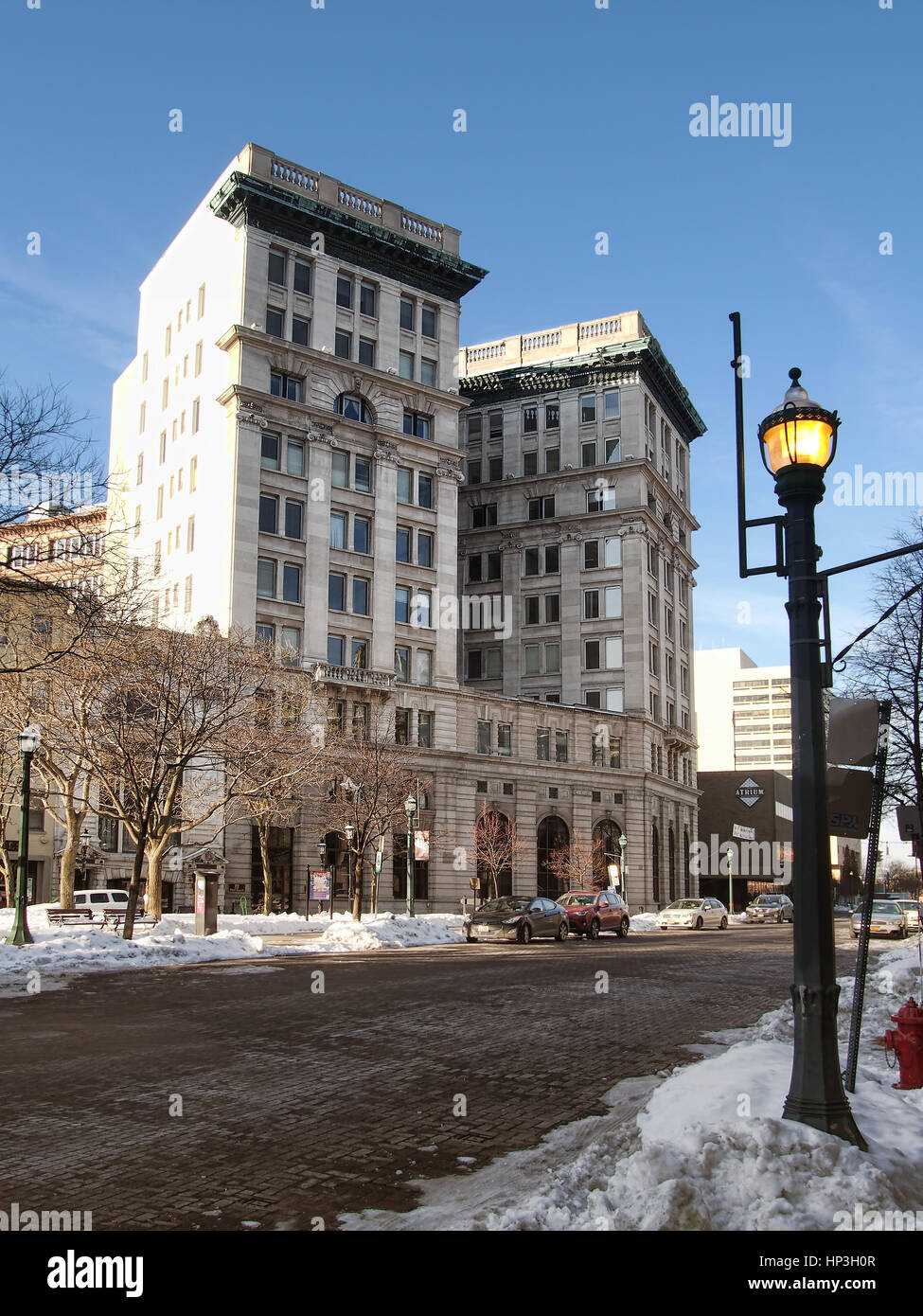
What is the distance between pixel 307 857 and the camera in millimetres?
56281

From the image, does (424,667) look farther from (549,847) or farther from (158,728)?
(158,728)

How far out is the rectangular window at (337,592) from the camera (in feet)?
199

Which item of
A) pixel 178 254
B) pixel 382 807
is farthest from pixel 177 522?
pixel 382 807

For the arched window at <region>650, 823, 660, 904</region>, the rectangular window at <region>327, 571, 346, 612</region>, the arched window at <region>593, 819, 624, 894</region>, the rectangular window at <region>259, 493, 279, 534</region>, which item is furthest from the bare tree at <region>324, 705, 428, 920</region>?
the arched window at <region>650, 823, 660, 904</region>

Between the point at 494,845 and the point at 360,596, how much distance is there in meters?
16.5

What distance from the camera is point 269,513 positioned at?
58.8 m

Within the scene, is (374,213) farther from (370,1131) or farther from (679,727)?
(370,1131)

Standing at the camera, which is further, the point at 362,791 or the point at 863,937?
the point at 362,791

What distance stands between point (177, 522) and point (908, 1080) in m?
58.4

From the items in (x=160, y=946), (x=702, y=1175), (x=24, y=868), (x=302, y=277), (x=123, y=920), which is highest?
(x=302, y=277)

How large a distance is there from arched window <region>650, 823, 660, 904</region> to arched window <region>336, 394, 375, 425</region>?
35558mm

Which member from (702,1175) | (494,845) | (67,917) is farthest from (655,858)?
(702,1175)

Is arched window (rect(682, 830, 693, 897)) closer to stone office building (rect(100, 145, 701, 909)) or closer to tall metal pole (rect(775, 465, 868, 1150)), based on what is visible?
stone office building (rect(100, 145, 701, 909))

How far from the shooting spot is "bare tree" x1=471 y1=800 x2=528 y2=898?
6388 cm
